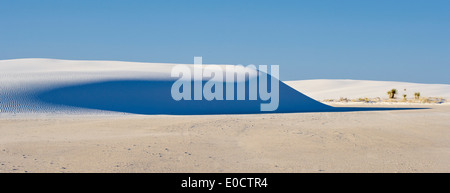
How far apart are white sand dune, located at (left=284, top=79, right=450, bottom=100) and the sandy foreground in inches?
2501

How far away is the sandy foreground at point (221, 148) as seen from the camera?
8070 millimetres

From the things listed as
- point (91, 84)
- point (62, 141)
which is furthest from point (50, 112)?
point (62, 141)

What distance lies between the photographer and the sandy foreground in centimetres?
807

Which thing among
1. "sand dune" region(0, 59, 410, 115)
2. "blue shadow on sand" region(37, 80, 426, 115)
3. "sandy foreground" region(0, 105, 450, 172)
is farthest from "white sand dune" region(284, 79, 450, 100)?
"sandy foreground" region(0, 105, 450, 172)

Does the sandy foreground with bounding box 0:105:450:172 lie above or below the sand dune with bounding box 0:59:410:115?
below

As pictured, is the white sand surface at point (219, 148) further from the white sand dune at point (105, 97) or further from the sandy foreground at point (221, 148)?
the white sand dune at point (105, 97)

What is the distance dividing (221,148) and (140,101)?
17.8 meters

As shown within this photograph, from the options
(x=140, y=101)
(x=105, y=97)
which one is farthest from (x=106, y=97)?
(x=140, y=101)

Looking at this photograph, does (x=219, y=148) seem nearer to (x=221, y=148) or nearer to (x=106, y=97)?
(x=221, y=148)

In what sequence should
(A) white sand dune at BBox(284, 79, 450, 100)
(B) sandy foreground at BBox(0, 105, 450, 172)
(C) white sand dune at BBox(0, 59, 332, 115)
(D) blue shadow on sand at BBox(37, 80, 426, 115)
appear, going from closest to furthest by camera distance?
(B) sandy foreground at BBox(0, 105, 450, 172), (C) white sand dune at BBox(0, 59, 332, 115), (D) blue shadow on sand at BBox(37, 80, 426, 115), (A) white sand dune at BBox(284, 79, 450, 100)

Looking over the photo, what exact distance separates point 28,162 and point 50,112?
50.9ft

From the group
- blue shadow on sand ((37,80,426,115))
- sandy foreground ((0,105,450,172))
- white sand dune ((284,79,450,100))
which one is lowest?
sandy foreground ((0,105,450,172))

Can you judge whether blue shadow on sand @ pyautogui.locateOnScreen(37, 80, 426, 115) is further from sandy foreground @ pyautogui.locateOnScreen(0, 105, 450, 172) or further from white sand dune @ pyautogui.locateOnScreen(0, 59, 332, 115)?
sandy foreground @ pyautogui.locateOnScreen(0, 105, 450, 172)

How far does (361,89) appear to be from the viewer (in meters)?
90.6
